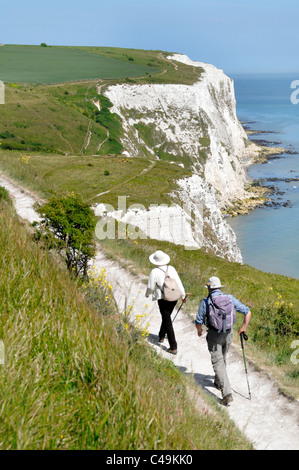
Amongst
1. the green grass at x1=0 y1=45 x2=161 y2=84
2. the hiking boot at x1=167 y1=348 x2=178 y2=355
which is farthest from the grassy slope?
the green grass at x1=0 y1=45 x2=161 y2=84

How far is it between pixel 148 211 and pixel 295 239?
128ft

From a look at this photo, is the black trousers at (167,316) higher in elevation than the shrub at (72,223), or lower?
Result: lower

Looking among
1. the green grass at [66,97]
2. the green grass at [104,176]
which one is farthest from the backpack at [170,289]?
the green grass at [66,97]

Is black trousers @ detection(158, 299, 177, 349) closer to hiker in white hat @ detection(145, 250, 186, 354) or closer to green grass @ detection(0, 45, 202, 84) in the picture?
hiker in white hat @ detection(145, 250, 186, 354)

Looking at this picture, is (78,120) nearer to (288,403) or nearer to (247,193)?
(247,193)

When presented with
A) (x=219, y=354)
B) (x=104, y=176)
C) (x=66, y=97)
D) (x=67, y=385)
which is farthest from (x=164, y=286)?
(x=66, y=97)

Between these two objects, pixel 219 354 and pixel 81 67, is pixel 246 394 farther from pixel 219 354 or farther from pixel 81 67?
pixel 81 67

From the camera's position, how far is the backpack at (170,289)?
8742 mm

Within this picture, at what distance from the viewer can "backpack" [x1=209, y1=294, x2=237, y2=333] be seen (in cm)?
743

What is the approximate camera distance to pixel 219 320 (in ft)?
24.5

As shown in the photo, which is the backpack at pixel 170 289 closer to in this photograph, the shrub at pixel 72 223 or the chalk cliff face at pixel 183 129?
the shrub at pixel 72 223

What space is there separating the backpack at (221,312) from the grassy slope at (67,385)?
263 centimetres

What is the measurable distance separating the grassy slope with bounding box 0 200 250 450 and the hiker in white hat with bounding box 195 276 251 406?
8.73 ft

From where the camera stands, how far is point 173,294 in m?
8.77
